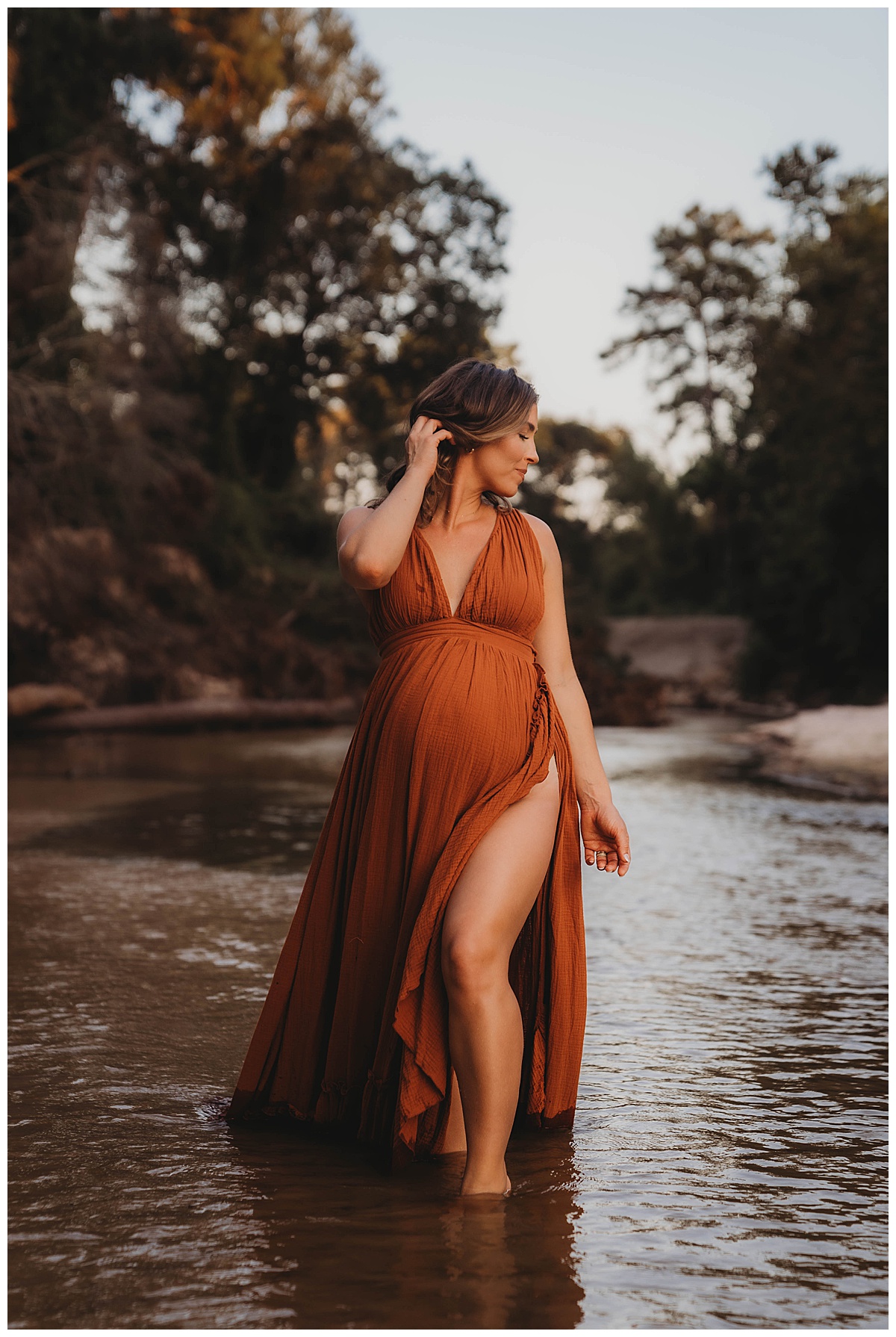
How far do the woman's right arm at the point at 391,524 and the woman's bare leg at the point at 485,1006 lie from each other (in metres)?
0.70

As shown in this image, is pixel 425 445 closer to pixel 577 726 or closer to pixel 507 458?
pixel 507 458

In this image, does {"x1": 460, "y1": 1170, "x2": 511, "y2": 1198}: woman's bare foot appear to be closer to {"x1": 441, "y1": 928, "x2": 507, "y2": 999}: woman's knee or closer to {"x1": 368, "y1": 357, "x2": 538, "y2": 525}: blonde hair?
{"x1": 441, "y1": 928, "x2": 507, "y2": 999}: woman's knee

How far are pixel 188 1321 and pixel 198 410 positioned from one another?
25312 mm

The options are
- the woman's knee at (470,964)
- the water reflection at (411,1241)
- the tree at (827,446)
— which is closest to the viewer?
the water reflection at (411,1241)

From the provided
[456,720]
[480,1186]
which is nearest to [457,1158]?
[480,1186]

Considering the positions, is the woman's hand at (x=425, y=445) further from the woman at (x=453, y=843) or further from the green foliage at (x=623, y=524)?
the green foliage at (x=623, y=524)

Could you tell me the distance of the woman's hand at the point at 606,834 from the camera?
352 cm

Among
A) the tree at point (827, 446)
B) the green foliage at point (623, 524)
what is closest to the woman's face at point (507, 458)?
the tree at point (827, 446)

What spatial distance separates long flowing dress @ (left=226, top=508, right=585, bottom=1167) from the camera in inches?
127

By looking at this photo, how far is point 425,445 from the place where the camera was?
3.36 m

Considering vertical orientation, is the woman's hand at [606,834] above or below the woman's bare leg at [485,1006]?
above

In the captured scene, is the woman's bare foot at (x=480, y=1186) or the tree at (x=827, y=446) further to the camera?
the tree at (x=827, y=446)

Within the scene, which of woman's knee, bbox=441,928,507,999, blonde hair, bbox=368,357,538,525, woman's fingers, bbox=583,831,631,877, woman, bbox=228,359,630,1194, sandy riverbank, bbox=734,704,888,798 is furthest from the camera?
sandy riverbank, bbox=734,704,888,798

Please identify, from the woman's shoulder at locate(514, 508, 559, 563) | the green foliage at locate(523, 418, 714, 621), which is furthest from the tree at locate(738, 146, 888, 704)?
the woman's shoulder at locate(514, 508, 559, 563)
